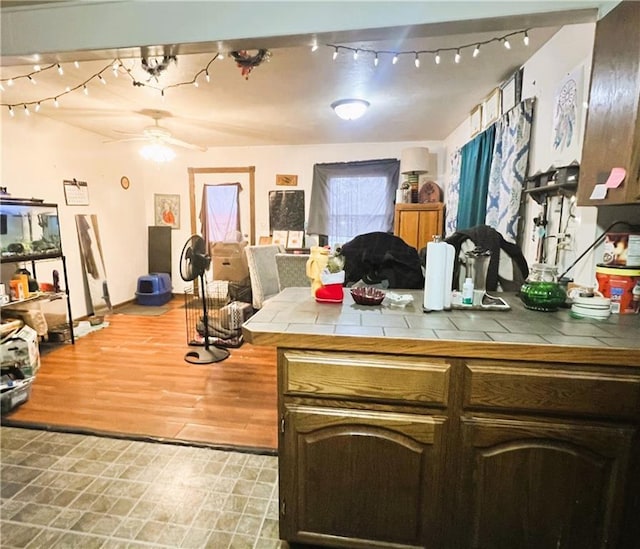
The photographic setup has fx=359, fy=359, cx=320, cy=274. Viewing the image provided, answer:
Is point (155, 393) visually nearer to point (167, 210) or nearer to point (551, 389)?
point (551, 389)

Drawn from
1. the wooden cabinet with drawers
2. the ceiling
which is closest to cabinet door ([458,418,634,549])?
the wooden cabinet with drawers

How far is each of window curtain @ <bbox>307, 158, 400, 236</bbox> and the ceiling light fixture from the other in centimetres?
177

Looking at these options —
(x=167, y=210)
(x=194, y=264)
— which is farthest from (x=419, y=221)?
(x=167, y=210)

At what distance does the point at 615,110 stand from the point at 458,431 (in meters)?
1.27

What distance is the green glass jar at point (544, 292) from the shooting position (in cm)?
142

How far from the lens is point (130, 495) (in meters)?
1.69

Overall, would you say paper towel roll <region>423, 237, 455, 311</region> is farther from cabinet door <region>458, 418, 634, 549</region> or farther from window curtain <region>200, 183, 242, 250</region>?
window curtain <region>200, 183, 242, 250</region>

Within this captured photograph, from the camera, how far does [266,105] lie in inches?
136

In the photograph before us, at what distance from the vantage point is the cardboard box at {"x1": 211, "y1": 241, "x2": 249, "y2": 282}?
4.80m

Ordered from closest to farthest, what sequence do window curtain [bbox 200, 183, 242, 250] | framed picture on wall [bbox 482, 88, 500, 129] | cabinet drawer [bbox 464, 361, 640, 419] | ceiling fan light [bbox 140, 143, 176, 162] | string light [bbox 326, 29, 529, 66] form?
cabinet drawer [bbox 464, 361, 640, 419], string light [bbox 326, 29, 529, 66], framed picture on wall [bbox 482, 88, 500, 129], ceiling fan light [bbox 140, 143, 176, 162], window curtain [bbox 200, 183, 242, 250]

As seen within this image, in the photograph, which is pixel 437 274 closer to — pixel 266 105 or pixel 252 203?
pixel 266 105

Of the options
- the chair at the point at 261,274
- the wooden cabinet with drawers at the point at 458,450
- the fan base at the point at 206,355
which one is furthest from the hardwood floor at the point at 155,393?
the wooden cabinet with drawers at the point at 458,450

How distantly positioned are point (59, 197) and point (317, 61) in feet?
11.3

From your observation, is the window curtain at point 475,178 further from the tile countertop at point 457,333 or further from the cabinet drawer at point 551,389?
the cabinet drawer at point 551,389
